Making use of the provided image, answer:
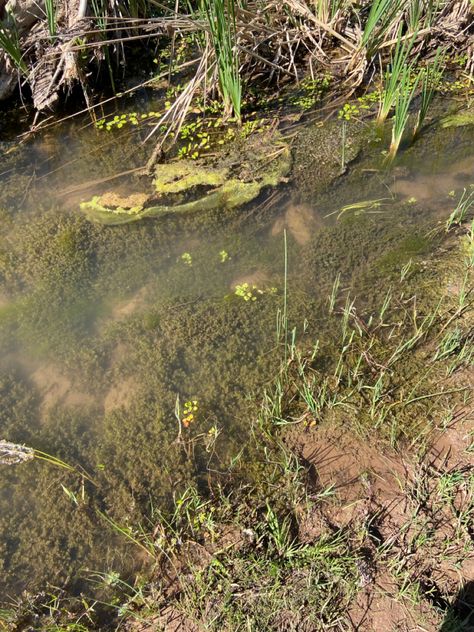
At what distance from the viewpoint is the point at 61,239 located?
2645 millimetres

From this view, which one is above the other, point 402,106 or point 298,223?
point 402,106

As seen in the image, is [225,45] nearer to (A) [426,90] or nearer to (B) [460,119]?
(A) [426,90]

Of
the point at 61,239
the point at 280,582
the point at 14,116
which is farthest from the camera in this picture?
the point at 14,116

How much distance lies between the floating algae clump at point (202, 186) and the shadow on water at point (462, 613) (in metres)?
2.18

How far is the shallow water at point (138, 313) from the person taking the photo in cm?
177

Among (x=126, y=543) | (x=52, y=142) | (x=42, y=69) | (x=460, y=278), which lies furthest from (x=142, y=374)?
(x=42, y=69)

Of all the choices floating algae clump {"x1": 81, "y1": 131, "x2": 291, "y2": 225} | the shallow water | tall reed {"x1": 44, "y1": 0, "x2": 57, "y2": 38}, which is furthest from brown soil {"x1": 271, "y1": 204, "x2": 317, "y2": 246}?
tall reed {"x1": 44, "y1": 0, "x2": 57, "y2": 38}

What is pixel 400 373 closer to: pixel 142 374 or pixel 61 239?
pixel 142 374

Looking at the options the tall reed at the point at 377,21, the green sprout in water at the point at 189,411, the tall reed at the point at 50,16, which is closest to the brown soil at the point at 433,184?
the tall reed at the point at 377,21

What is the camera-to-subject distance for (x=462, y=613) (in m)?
1.41

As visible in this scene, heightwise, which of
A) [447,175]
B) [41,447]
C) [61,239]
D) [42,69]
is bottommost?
[41,447]

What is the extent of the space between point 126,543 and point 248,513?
0.45 meters

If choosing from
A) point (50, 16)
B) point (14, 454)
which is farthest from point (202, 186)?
point (14, 454)

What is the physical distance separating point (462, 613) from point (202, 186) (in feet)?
8.13
